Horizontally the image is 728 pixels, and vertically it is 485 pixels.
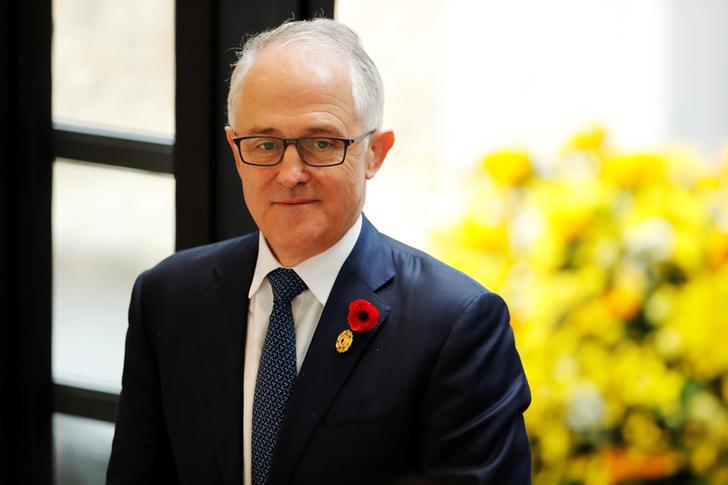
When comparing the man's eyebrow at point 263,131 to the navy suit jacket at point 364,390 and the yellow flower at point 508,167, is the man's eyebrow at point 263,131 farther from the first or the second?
the yellow flower at point 508,167

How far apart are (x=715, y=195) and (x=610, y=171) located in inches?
7.9

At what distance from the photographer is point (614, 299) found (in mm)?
2385

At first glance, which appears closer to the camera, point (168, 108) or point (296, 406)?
point (296, 406)

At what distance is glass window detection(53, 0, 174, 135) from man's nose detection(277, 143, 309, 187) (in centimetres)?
112

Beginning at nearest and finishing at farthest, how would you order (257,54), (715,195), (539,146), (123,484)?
(257,54)
(123,484)
(715,195)
(539,146)

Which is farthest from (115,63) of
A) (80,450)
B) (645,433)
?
(645,433)

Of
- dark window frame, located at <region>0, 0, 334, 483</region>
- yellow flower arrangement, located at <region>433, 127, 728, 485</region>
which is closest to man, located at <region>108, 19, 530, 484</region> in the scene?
yellow flower arrangement, located at <region>433, 127, 728, 485</region>

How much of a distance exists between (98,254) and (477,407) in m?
1.51

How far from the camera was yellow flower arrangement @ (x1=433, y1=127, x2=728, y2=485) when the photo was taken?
2.35 m

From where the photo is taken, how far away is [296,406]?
2025 mm

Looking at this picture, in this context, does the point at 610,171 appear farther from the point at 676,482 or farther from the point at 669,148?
the point at 676,482

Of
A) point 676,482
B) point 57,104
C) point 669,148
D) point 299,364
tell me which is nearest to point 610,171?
point 669,148
